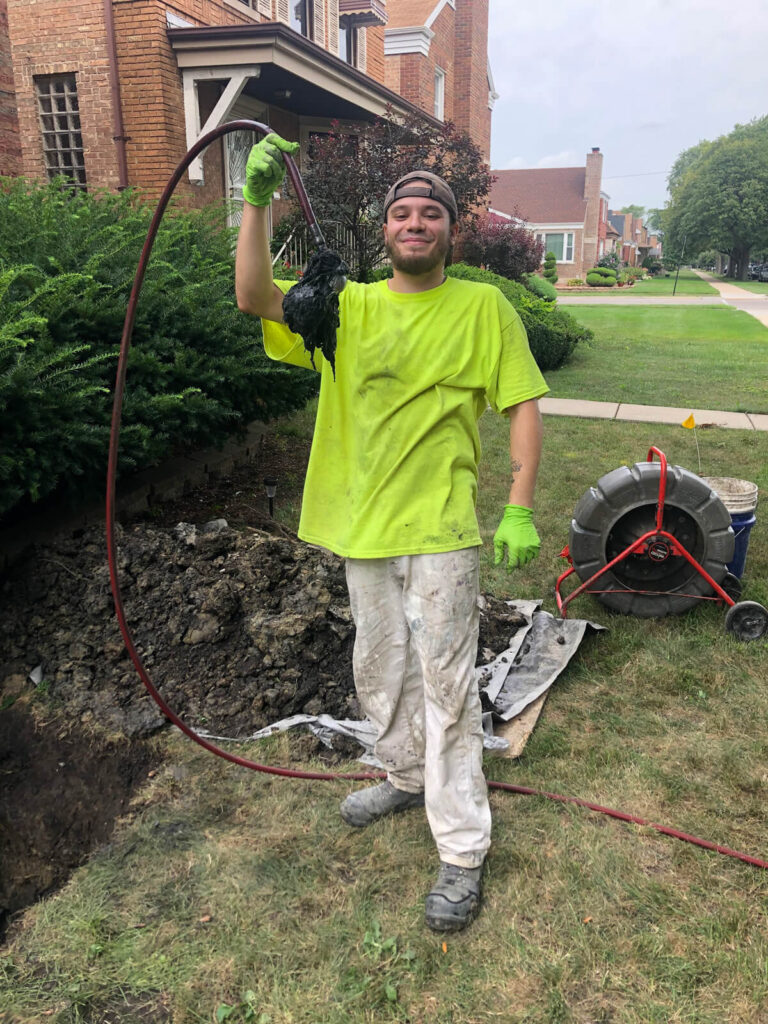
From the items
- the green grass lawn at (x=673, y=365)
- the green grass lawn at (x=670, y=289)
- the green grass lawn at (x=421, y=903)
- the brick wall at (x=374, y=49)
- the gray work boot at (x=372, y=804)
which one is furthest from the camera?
the green grass lawn at (x=670, y=289)

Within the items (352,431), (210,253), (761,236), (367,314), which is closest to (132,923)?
(352,431)

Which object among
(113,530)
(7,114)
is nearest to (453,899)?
(113,530)

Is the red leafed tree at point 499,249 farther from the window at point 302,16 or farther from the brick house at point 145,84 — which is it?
the brick house at point 145,84

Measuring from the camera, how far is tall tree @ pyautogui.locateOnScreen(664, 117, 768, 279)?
188ft

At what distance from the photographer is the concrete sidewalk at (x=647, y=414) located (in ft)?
28.5

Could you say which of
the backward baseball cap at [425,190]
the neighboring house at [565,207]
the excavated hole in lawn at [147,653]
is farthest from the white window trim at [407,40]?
the neighboring house at [565,207]

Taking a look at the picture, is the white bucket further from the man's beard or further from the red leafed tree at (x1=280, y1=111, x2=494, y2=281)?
the red leafed tree at (x1=280, y1=111, x2=494, y2=281)

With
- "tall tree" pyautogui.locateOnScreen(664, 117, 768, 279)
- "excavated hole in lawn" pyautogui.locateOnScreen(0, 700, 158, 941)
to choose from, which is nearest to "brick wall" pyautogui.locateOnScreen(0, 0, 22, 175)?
"excavated hole in lawn" pyautogui.locateOnScreen(0, 700, 158, 941)

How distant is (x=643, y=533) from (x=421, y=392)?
219 cm

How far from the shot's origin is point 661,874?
245 centimetres

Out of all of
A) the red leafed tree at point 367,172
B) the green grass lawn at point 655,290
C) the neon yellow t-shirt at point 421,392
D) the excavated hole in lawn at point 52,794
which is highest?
the red leafed tree at point 367,172

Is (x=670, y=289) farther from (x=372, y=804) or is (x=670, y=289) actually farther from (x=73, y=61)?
(x=372, y=804)

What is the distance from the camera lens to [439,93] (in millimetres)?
22766

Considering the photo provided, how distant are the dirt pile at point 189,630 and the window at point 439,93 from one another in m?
22.0
